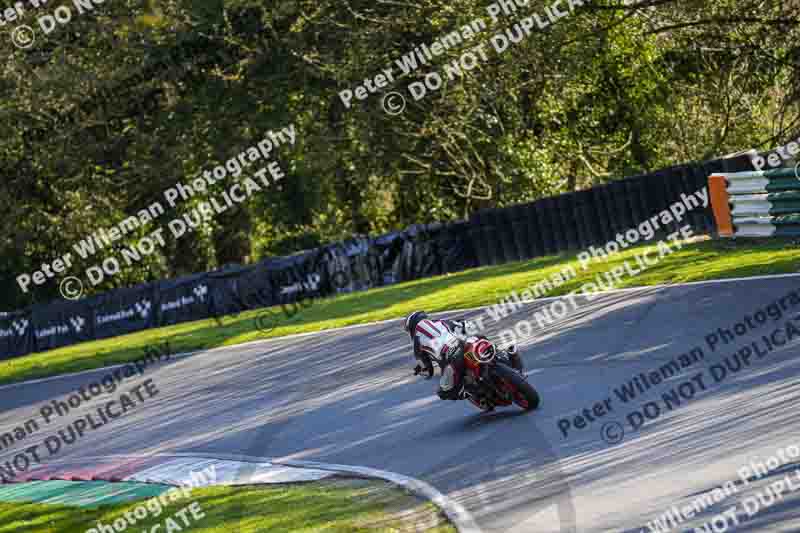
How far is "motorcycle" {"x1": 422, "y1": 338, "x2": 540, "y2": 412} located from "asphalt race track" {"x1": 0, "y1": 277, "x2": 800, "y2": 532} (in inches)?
6.8

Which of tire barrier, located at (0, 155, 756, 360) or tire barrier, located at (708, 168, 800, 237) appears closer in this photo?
tire barrier, located at (708, 168, 800, 237)

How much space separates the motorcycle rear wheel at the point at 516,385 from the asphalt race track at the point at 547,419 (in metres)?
0.17

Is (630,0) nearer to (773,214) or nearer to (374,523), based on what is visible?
(773,214)

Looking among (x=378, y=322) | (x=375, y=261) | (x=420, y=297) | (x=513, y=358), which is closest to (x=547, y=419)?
(x=513, y=358)

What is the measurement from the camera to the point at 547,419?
35.9 ft

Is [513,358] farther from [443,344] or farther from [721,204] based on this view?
[721,204]

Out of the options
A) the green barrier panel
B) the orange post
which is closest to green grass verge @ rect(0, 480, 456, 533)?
the green barrier panel

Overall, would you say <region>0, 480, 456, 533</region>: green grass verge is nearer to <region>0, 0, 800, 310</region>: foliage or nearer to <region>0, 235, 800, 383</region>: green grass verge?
<region>0, 235, 800, 383</region>: green grass verge

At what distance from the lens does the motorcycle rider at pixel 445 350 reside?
11523 mm

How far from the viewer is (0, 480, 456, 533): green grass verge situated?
352 inches

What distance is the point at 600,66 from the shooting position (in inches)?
1330

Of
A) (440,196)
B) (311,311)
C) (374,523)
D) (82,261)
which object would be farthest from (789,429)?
(82,261)

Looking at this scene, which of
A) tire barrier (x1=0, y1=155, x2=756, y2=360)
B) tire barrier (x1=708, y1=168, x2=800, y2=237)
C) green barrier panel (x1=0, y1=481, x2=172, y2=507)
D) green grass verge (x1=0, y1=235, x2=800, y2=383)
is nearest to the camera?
green barrier panel (x1=0, y1=481, x2=172, y2=507)

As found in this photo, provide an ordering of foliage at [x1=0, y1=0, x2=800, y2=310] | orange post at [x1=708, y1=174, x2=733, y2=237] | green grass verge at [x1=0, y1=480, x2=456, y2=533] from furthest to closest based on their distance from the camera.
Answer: foliage at [x1=0, y1=0, x2=800, y2=310]
orange post at [x1=708, y1=174, x2=733, y2=237]
green grass verge at [x1=0, y1=480, x2=456, y2=533]
